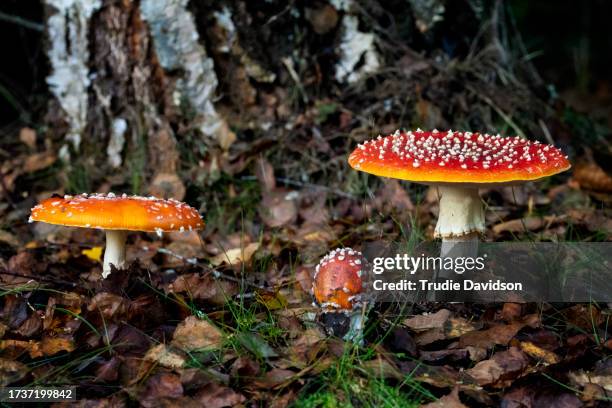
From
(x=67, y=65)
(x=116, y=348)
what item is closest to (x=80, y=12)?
(x=67, y=65)

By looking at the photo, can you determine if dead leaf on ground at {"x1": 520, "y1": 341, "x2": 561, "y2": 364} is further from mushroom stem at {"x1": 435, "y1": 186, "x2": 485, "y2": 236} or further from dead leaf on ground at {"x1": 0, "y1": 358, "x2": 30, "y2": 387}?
dead leaf on ground at {"x1": 0, "y1": 358, "x2": 30, "y2": 387}

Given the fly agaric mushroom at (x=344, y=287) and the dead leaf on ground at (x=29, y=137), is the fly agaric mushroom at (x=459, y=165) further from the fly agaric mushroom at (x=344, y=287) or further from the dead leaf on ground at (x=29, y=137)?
the dead leaf on ground at (x=29, y=137)

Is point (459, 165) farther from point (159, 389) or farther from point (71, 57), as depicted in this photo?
point (71, 57)

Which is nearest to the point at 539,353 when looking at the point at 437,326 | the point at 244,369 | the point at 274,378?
the point at 437,326

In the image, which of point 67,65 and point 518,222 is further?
point 67,65

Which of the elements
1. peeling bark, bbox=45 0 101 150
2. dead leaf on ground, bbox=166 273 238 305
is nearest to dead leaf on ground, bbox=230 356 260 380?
dead leaf on ground, bbox=166 273 238 305

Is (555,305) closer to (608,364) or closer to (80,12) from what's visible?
(608,364)

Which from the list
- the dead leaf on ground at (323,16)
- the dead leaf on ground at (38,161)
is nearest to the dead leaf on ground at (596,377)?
the dead leaf on ground at (323,16)
